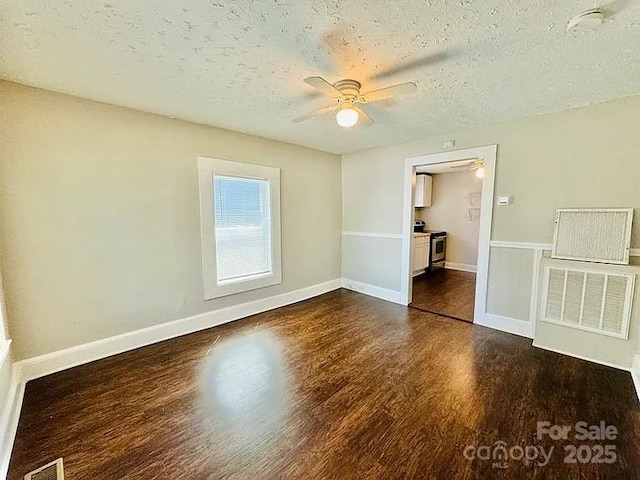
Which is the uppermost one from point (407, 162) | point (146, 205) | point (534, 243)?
point (407, 162)

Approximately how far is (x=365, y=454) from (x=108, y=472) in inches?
54.8

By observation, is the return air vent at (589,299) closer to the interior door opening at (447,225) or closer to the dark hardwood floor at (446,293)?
the dark hardwood floor at (446,293)

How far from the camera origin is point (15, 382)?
210cm

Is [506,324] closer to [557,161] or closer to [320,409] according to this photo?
[557,161]

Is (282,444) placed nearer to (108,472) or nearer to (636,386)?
(108,472)

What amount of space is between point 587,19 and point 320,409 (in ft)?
8.92

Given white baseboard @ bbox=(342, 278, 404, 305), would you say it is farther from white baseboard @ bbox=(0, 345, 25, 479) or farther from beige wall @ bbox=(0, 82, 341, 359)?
white baseboard @ bbox=(0, 345, 25, 479)

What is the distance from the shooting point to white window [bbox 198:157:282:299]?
3359 millimetres

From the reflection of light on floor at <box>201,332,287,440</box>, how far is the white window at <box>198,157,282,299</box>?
Result: 2.86 feet

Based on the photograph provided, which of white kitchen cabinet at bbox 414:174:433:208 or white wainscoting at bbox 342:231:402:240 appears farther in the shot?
white kitchen cabinet at bbox 414:174:433:208

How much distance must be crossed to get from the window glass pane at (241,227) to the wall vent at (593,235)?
10.9ft

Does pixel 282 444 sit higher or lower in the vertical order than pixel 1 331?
lower

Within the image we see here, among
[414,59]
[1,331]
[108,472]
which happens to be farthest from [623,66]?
[1,331]

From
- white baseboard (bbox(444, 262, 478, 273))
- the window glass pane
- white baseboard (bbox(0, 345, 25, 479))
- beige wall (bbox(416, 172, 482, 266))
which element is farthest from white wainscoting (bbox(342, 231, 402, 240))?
white baseboard (bbox(0, 345, 25, 479))
